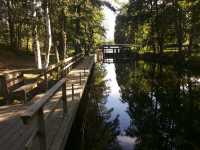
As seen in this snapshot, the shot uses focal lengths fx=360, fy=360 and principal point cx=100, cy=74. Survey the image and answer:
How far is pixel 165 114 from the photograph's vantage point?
43.8 ft

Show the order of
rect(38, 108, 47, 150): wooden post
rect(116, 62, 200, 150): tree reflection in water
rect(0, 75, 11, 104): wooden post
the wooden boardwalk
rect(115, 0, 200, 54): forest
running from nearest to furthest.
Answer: rect(38, 108, 47, 150): wooden post < the wooden boardwalk < rect(116, 62, 200, 150): tree reflection in water < rect(0, 75, 11, 104): wooden post < rect(115, 0, 200, 54): forest

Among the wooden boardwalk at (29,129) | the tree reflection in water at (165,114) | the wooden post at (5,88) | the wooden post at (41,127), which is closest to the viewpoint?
the wooden post at (41,127)

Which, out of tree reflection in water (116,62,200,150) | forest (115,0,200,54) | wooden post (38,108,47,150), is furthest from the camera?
forest (115,0,200,54)

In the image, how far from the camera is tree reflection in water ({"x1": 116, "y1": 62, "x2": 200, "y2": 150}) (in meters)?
10.0

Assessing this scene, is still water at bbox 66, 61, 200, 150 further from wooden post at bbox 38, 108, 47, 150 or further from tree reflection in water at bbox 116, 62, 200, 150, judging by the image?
wooden post at bbox 38, 108, 47, 150

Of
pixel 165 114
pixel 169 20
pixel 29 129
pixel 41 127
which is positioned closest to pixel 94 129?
pixel 165 114

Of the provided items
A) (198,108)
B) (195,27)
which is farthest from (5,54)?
(198,108)

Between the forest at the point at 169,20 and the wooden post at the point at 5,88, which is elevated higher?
the forest at the point at 169,20

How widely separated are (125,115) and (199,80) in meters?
9.84

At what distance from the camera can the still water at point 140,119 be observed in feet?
33.1

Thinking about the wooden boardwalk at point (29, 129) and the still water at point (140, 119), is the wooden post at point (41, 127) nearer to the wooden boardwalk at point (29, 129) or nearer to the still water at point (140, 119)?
the wooden boardwalk at point (29, 129)

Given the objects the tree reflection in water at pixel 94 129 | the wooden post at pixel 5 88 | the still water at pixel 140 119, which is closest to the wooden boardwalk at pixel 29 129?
the wooden post at pixel 5 88

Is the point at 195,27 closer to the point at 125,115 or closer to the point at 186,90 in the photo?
the point at 186,90

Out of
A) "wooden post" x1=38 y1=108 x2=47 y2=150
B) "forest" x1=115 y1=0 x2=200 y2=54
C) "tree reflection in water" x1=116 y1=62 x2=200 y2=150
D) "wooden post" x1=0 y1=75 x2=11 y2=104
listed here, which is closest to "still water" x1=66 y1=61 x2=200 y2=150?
"tree reflection in water" x1=116 y1=62 x2=200 y2=150
